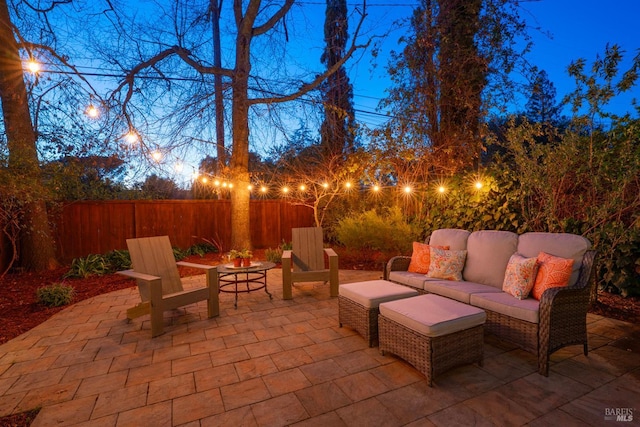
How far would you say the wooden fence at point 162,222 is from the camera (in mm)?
6371

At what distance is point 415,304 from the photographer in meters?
2.46

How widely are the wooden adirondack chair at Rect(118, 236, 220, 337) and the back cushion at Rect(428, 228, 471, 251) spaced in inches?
105

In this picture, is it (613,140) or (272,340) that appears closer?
(272,340)

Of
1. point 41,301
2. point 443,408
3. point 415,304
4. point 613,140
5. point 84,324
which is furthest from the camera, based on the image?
point 41,301

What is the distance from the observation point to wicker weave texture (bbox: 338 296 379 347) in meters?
2.70

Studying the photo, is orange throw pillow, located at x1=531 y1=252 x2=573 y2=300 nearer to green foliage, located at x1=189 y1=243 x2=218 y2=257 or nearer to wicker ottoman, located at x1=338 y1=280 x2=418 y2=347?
wicker ottoman, located at x1=338 y1=280 x2=418 y2=347

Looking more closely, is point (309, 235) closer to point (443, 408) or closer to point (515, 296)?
point (515, 296)

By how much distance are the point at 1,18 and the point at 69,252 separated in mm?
4138

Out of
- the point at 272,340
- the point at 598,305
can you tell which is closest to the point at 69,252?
the point at 272,340

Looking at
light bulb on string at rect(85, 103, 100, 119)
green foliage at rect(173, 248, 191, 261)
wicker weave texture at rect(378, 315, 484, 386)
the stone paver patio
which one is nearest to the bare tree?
light bulb on string at rect(85, 103, 100, 119)

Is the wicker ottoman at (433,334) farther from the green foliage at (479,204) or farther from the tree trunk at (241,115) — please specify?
the tree trunk at (241,115)

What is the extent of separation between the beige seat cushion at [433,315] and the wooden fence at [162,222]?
612cm

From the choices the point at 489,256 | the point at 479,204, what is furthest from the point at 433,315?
the point at 479,204

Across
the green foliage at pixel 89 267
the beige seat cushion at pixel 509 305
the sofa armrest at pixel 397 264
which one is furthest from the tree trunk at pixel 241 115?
the beige seat cushion at pixel 509 305
